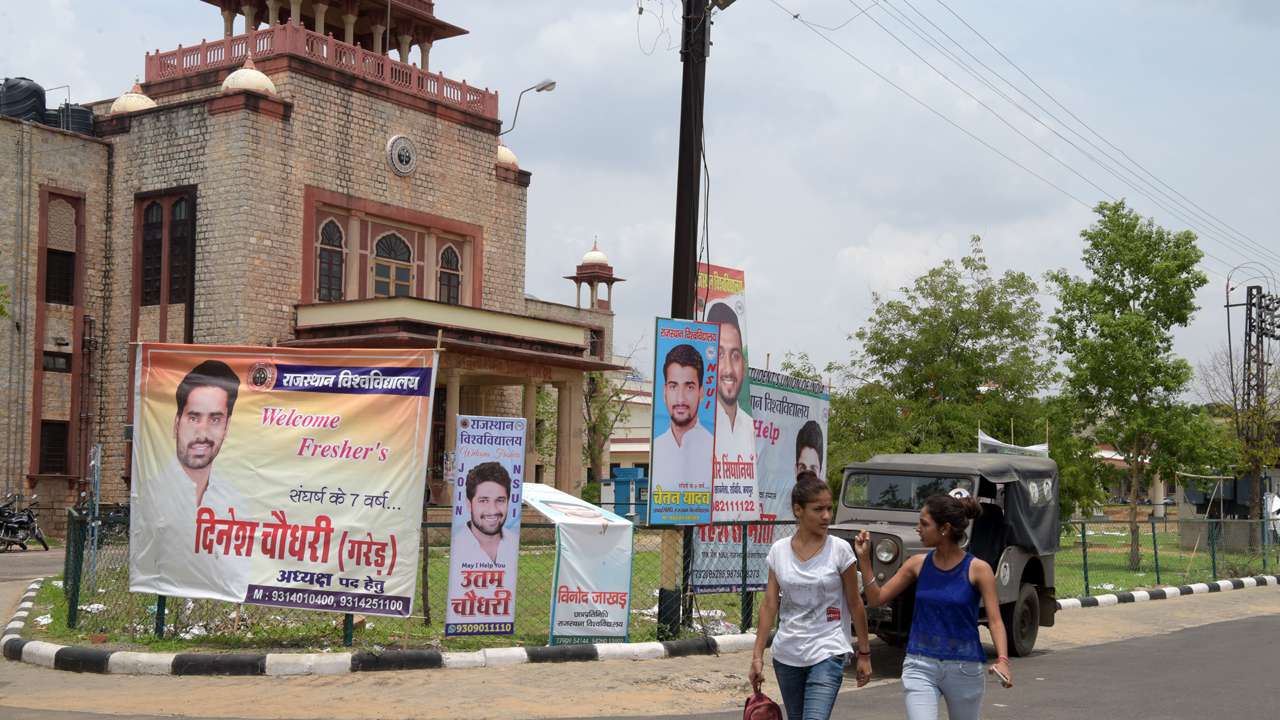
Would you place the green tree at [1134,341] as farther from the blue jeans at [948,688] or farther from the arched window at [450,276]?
the blue jeans at [948,688]

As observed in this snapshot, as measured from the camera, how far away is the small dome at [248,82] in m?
32.2

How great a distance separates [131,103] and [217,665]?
1083 inches

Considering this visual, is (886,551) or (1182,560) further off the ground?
(886,551)

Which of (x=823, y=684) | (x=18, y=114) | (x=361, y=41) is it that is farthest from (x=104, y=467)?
(x=823, y=684)

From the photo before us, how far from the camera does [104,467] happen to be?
34.2 m

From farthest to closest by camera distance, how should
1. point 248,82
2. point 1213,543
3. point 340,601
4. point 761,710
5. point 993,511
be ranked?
point 248,82 < point 1213,543 < point 993,511 < point 340,601 < point 761,710

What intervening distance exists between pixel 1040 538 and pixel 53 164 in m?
28.3

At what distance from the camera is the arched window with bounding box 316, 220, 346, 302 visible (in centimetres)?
3441

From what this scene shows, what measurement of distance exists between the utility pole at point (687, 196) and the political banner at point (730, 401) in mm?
190

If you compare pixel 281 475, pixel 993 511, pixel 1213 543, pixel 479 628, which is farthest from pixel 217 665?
pixel 1213 543

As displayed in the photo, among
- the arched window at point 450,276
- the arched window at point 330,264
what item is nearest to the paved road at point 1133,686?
the arched window at point 330,264

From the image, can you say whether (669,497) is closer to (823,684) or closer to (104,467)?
(823,684)

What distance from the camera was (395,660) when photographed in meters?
11.1

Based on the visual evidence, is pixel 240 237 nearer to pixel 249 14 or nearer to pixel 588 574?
pixel 249 14
